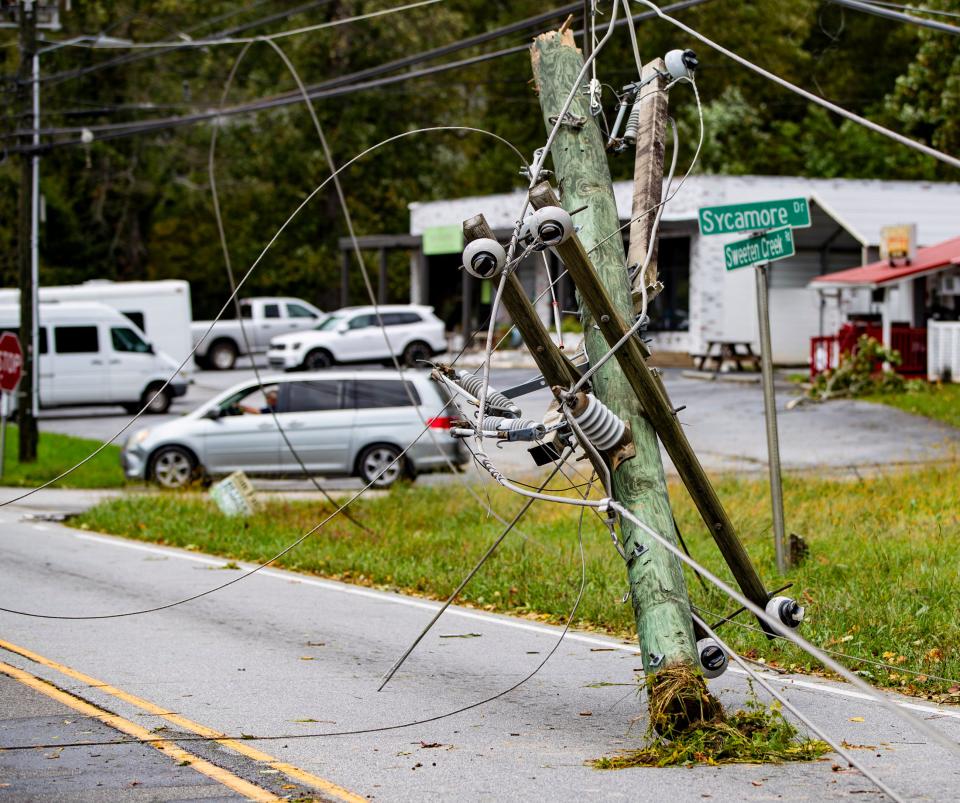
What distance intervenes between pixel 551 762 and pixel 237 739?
160 centimetres

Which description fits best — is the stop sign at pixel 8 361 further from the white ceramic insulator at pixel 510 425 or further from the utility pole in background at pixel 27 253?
the white ceramic insulator at pixel 510 425

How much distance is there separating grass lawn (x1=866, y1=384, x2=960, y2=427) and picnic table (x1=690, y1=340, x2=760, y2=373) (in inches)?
250

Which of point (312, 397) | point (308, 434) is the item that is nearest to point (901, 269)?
point (312, 397)

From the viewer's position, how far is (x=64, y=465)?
2308cm

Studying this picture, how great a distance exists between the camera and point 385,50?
163 feet

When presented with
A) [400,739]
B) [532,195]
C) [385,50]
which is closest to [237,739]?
[400,739]

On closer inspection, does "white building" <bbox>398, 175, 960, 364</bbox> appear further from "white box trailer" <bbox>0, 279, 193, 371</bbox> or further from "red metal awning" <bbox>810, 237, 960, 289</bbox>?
"white box trailer" <bbox>0, 279, 193, 371</bbox>

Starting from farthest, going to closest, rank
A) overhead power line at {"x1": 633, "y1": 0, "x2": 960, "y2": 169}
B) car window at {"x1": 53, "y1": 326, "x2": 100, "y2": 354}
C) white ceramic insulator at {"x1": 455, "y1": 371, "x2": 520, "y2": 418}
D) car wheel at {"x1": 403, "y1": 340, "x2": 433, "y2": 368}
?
1. car wheel at {"x1": 403, "y1": 340, "x2": 433, "y2": 368}
2. car window at {"x1": 53, "y1": 326, "x2": 100, "y2": 354}
3. white ceramic insulator at {"x1": 455, "y1": 371, "x2": 520, "y2": 418}
4. overhead power line at {"x1": 633, "y1": 0, "x2": 960, "y2": 169}

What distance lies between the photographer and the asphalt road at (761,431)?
69.5ft

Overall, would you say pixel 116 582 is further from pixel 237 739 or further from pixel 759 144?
pixel 759 144

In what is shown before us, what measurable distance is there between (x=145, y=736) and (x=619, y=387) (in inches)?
117

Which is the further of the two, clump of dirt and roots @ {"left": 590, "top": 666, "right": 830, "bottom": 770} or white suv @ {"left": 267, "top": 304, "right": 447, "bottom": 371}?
white suv @ {"left": 267, "top": 304, "right": 447, "bottom": 371}

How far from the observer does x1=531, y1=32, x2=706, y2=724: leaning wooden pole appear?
6848mm

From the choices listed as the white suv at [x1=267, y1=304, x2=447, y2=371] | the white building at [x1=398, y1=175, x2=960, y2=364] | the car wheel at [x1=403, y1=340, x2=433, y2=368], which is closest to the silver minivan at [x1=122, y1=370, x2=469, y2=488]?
the white building at [x1=398, y1=175, x2=960, y2=364]
